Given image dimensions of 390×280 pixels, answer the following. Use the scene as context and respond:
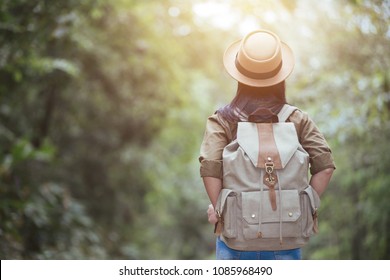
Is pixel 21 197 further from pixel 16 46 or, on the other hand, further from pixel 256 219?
pixel 256 219

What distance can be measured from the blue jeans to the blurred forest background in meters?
2.62

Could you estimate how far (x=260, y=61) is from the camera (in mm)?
2418

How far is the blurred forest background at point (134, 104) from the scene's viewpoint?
16.7 feet

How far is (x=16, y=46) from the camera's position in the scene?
4824 mm

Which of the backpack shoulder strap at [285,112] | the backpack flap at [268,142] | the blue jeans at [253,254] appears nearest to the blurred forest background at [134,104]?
the backpack shoulder strap at [285,112]

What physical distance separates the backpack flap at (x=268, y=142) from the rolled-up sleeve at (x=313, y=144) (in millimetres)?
62

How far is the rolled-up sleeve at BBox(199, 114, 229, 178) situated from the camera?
7.55 ft

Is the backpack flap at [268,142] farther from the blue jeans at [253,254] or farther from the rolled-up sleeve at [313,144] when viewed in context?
the blue jeans at [253,254]

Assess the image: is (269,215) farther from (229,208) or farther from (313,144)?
(313,144)

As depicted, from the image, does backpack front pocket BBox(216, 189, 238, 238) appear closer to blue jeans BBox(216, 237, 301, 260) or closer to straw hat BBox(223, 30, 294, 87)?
blue jeans BBox(216, 237, 301, 260)

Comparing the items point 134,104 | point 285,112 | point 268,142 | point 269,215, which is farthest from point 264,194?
point 134,104

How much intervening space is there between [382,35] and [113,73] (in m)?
4.20
